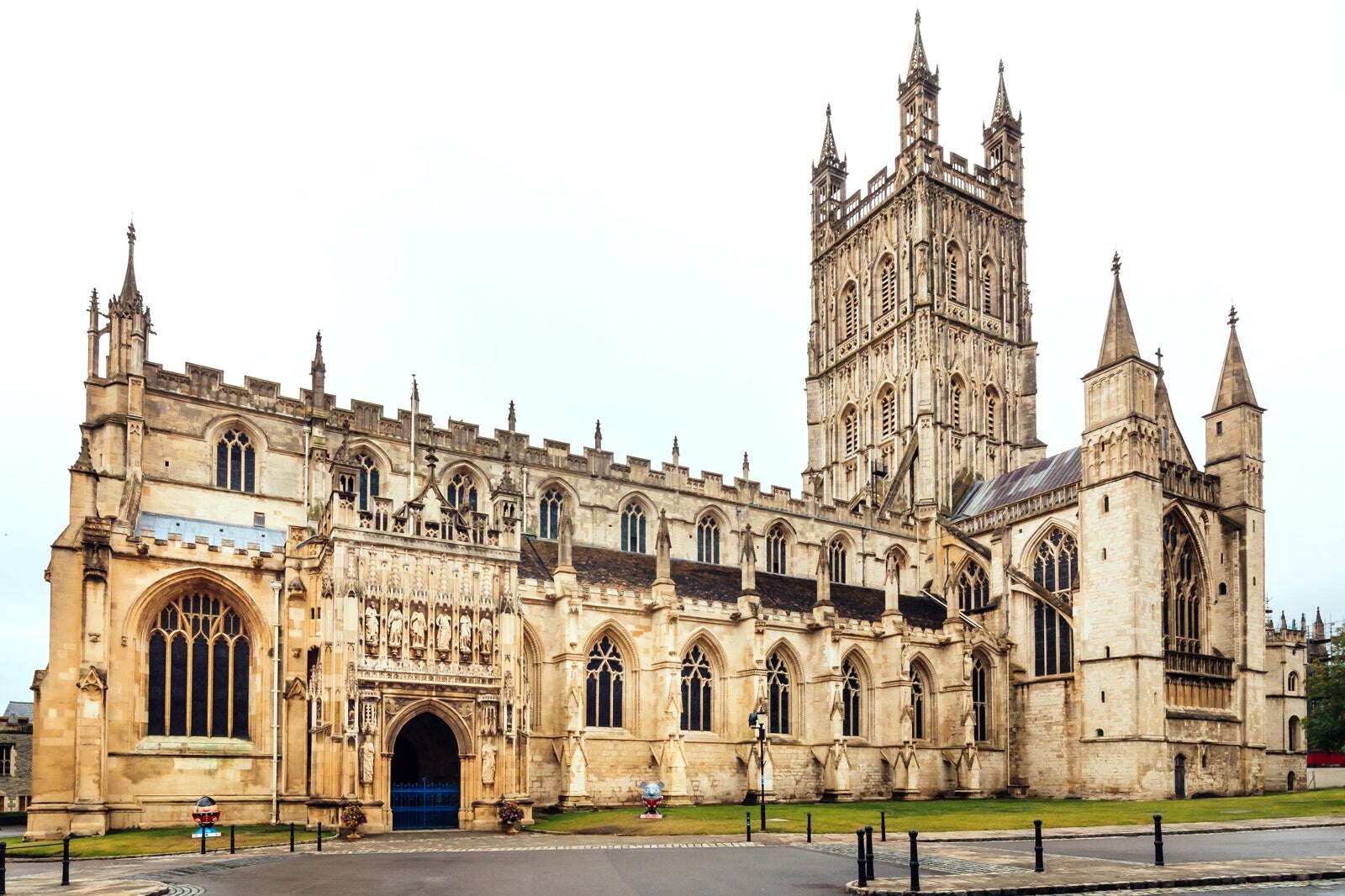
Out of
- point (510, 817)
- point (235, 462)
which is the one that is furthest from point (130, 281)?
point (510, 817)

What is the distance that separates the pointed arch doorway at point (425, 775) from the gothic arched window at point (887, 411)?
122 feet

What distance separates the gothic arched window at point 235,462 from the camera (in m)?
43.2

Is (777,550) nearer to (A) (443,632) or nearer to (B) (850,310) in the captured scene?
(B) (850,310)

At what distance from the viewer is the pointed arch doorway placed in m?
35.8

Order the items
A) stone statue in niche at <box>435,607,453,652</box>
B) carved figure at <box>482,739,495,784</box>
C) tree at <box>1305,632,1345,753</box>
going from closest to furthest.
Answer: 1. carved figure at <box>482,739,495,784</box>
2. stone statue in niche at <box>435,607,453,652</box>
3. tree at <box>1305,632,1345,753</box>

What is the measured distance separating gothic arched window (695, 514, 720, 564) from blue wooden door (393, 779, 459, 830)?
22.0 m

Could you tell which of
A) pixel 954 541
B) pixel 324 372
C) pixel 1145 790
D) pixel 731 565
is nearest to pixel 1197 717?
pixel 1145 790

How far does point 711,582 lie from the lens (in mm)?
51000

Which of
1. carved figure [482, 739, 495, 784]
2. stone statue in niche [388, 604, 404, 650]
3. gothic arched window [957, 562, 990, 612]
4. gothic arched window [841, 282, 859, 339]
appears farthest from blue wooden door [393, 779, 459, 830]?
gothic arched window [841, 282, 859, 339]

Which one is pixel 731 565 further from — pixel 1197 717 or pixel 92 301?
pixel 92 301

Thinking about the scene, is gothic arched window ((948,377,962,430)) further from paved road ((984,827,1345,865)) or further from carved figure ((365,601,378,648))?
carved figure ((365,601,378,648))

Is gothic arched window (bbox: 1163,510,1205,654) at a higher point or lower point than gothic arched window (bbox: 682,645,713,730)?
higher

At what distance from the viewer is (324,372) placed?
4628 cm

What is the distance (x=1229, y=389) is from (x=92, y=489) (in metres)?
48.6
